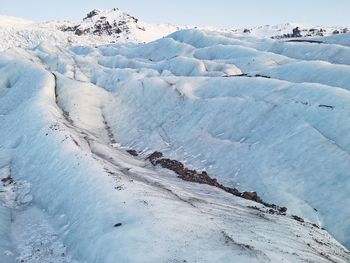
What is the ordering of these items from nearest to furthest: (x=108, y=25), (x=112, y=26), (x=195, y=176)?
1. (x=195, y=176)
2. (x=112, y=26)
3. (x=108, y=25)

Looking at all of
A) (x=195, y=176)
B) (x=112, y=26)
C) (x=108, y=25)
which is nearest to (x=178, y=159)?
(x=195, y=176)

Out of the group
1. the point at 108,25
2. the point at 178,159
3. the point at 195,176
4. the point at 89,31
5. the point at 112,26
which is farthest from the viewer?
the point at 108,25

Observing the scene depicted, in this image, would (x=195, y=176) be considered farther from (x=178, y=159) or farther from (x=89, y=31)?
(x=89, y=31)

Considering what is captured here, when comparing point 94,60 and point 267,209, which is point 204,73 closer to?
point 94,60

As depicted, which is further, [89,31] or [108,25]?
[108,25]

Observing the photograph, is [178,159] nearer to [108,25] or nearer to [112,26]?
[112,26]

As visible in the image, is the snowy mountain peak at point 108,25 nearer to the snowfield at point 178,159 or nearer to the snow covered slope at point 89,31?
the snow covered slope at point 89,31

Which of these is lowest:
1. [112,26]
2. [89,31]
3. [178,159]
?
[89,31]

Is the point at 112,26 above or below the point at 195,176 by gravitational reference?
below
